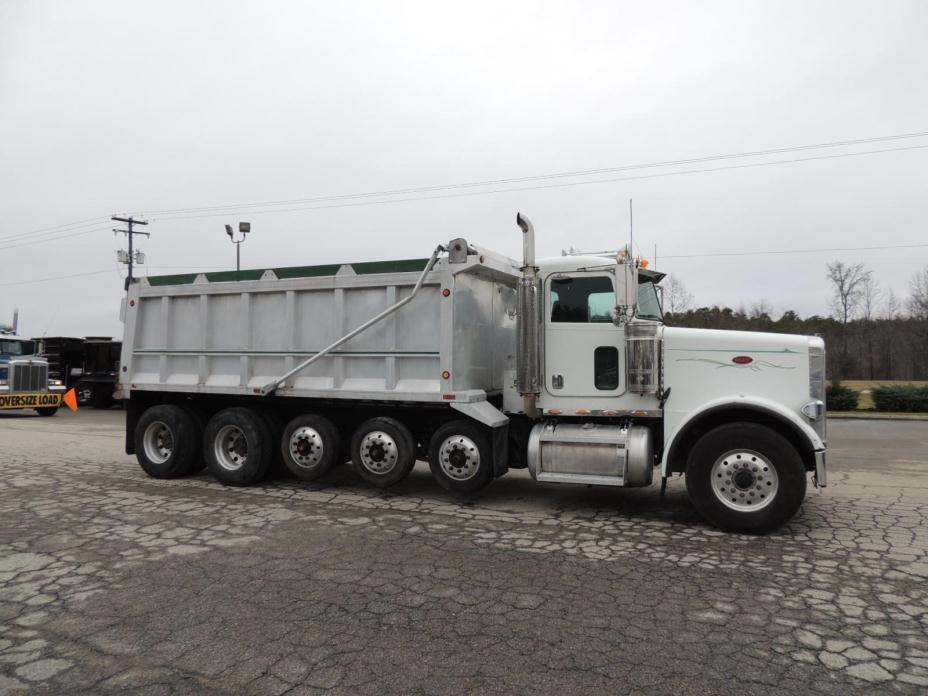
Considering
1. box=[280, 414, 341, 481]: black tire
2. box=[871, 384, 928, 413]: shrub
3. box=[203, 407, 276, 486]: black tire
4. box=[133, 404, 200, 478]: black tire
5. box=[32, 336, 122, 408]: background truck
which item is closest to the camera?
box=[280, 414, 341, 481]: black tire

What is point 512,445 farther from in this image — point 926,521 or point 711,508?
point 926,521

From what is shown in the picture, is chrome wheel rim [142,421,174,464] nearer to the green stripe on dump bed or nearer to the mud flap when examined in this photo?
the green stripe on dump bed

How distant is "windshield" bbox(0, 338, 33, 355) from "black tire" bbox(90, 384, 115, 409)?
3.69 meters

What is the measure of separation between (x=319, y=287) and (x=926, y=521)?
7053 millimetres

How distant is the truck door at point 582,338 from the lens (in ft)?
22.8

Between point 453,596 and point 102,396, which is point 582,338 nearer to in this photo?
point 453,596

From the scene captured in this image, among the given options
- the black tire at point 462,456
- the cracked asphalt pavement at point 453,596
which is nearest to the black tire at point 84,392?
the cracked asphalt pavement at point 453,596

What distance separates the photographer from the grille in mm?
20984

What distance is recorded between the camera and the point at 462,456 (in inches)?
284

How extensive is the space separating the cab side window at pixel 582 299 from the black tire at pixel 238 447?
4091 millimetres

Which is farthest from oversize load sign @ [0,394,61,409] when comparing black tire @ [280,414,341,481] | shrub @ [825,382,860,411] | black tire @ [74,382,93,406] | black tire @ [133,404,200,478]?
shrub @ [825,382,860,411]

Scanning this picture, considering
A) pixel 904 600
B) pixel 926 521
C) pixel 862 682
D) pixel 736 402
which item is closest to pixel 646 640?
pixel 862 682

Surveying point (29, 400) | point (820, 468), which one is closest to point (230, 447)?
point (820, 468)

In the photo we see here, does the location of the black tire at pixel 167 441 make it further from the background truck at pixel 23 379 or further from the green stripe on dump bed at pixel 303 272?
the background truck at pixel 23 379
